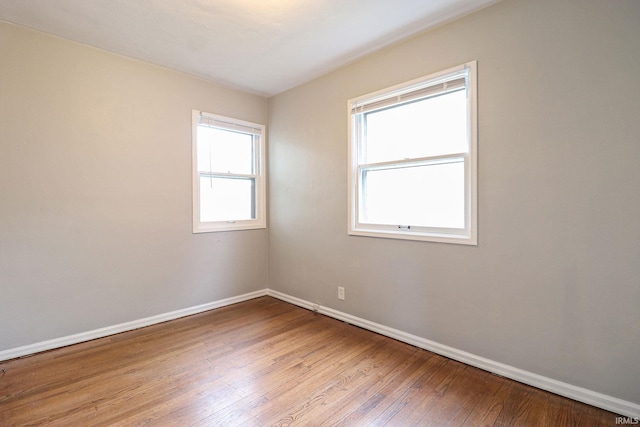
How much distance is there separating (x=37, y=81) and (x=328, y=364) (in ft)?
10.3

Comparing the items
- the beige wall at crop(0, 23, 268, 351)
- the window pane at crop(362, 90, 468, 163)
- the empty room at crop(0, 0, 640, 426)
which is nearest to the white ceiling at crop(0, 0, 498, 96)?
the empty room at crop(0, 0, 640, 426)

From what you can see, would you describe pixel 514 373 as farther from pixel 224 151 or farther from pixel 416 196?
pixel 224 151

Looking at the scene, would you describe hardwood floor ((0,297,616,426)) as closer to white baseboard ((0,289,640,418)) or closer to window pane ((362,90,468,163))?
white baseboard ((0,289,640,418))

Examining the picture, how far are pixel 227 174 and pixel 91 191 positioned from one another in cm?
129

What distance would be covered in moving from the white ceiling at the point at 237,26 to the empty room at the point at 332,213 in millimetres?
21

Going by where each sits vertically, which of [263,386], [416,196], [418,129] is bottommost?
[263,386]

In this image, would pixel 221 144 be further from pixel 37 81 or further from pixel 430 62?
pixel 430 62

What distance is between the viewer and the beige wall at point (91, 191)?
2.26 metres

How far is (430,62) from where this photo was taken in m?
2.32

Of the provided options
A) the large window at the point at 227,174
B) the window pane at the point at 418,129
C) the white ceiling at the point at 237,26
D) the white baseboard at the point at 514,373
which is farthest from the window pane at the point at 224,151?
the white baseboard at the point at 514,373

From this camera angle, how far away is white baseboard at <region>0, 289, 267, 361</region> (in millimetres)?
2283

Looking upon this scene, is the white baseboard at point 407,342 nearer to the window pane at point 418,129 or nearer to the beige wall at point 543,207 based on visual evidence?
the beige wall at point 543,207

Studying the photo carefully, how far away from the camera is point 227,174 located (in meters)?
3.45

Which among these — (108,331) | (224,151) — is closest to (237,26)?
(224,151)
